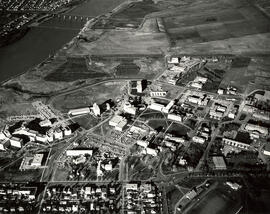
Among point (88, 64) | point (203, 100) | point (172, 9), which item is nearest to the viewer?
point (203, 100)

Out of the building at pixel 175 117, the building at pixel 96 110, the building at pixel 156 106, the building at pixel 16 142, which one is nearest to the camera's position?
the building at pixel 16 142

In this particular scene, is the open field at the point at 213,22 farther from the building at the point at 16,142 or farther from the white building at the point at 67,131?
Result: the building at the point at 16,142

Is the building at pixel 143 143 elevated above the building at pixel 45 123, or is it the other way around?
the building at pixel 45 123

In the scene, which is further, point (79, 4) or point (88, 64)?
point (79, 4)

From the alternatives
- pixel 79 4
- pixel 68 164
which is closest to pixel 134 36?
pixel 79 4

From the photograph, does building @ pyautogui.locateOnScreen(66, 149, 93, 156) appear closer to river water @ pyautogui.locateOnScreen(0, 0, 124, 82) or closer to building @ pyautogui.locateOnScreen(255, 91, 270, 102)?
river water @ pyautogui.locateOnScreen(0, 0, 124, 82)

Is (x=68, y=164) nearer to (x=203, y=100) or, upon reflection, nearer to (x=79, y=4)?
(x=203, y=100)

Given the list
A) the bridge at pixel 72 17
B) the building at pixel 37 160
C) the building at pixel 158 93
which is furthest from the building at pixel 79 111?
the bridge at pixel 72 17
